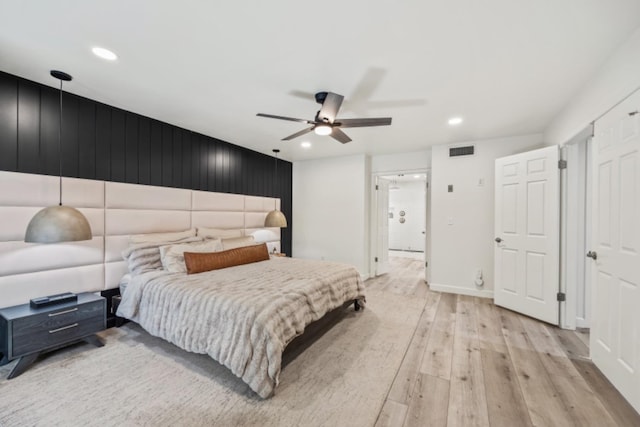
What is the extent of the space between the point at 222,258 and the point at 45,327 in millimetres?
1587

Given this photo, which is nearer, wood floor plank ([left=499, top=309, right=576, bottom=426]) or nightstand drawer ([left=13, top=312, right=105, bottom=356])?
wood floor plank ([left=499, top=309, right=576, bottom=426])

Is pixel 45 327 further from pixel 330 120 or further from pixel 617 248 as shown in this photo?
pixel 617 248

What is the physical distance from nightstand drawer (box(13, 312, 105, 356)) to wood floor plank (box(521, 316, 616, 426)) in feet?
12.7

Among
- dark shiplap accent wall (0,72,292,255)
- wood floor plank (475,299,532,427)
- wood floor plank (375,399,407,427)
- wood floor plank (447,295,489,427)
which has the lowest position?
wood floor plank (375,399,407,427)

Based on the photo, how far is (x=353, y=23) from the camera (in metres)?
1.72

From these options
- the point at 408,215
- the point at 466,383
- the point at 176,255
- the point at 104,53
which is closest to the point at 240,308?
the point at 176,255

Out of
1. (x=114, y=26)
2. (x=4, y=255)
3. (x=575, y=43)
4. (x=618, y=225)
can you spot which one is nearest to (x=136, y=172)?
(x=4, y=255)

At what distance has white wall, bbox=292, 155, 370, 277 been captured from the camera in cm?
514

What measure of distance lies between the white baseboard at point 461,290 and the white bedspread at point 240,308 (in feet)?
6.86

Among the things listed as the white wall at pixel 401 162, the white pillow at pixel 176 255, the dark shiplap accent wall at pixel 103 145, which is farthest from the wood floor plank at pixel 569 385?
the dark shiplap accent wall at pixel 103 145

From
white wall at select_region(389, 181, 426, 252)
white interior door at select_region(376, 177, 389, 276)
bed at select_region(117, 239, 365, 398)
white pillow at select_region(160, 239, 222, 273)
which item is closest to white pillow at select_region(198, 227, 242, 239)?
white pillow at select_region(160, 239, 222, 273)

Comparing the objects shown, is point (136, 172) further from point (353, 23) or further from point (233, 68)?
point (353, 23)

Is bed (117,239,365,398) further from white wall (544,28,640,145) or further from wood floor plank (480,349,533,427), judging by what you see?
white wall (544,28,640,145)

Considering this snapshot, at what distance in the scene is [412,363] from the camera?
2.34 m
